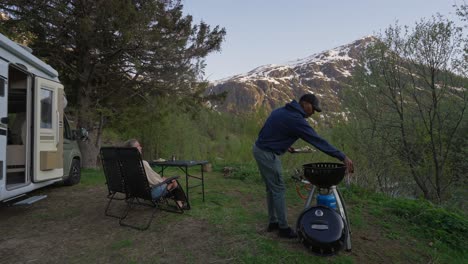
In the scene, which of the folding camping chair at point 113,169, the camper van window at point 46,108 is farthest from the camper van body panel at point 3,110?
the folding camping chair at point 113,169

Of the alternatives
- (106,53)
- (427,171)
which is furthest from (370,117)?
(106,53)

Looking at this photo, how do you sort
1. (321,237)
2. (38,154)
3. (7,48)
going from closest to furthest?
(321,237), (7,48), (38,154)

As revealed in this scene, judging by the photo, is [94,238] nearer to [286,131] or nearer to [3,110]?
[3,110]

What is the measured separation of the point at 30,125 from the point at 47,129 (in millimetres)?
319

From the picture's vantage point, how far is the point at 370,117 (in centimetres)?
1056

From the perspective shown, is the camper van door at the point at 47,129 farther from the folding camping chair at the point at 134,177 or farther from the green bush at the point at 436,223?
the green bush at the point at 436,223

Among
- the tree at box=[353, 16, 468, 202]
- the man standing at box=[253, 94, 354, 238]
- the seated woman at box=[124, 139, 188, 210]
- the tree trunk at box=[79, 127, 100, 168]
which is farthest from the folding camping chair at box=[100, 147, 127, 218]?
the tree at box=[353, 16, 468, 202]

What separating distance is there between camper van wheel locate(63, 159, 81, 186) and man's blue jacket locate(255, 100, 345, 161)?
489 cm

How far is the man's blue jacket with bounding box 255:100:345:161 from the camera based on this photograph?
2.92m

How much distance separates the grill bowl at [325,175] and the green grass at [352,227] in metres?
0.68

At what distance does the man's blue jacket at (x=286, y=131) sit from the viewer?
2.92 meters

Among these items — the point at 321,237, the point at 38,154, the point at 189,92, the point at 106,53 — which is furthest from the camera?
A: the point at 189,92

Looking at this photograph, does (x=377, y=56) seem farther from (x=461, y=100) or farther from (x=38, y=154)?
(x=38, y=154)

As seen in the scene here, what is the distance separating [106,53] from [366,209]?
7561mm
